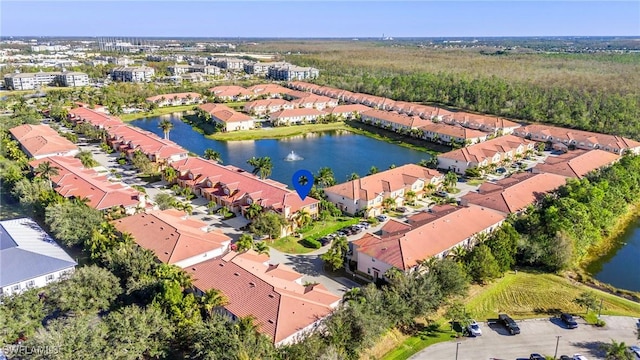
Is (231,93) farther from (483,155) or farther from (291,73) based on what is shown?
(483,155)

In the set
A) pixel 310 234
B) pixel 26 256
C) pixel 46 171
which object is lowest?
pixel 310 234

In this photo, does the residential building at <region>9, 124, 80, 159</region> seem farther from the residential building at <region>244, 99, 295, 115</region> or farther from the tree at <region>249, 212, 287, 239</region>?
the residential building at <region>244, 99, 295, 115</region>

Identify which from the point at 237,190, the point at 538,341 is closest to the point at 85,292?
the point at 237,190

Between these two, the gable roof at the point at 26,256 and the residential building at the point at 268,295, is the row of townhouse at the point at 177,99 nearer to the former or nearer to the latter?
the gable roof at the point at 26,256

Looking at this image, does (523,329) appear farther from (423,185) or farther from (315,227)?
(423,185)

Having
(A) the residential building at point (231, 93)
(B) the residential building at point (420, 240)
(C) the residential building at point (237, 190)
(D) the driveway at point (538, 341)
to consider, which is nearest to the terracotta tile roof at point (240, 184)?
(C) the residential building at point (237, 190)

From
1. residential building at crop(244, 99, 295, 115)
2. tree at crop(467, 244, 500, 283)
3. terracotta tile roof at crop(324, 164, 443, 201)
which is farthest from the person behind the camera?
residential building at crop(244, 99, 295, 115)

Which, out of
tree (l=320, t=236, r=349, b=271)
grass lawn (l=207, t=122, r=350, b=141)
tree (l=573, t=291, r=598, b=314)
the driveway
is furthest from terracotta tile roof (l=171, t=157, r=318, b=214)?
grass lawn (l=207, t=122, r=350, b=141)
